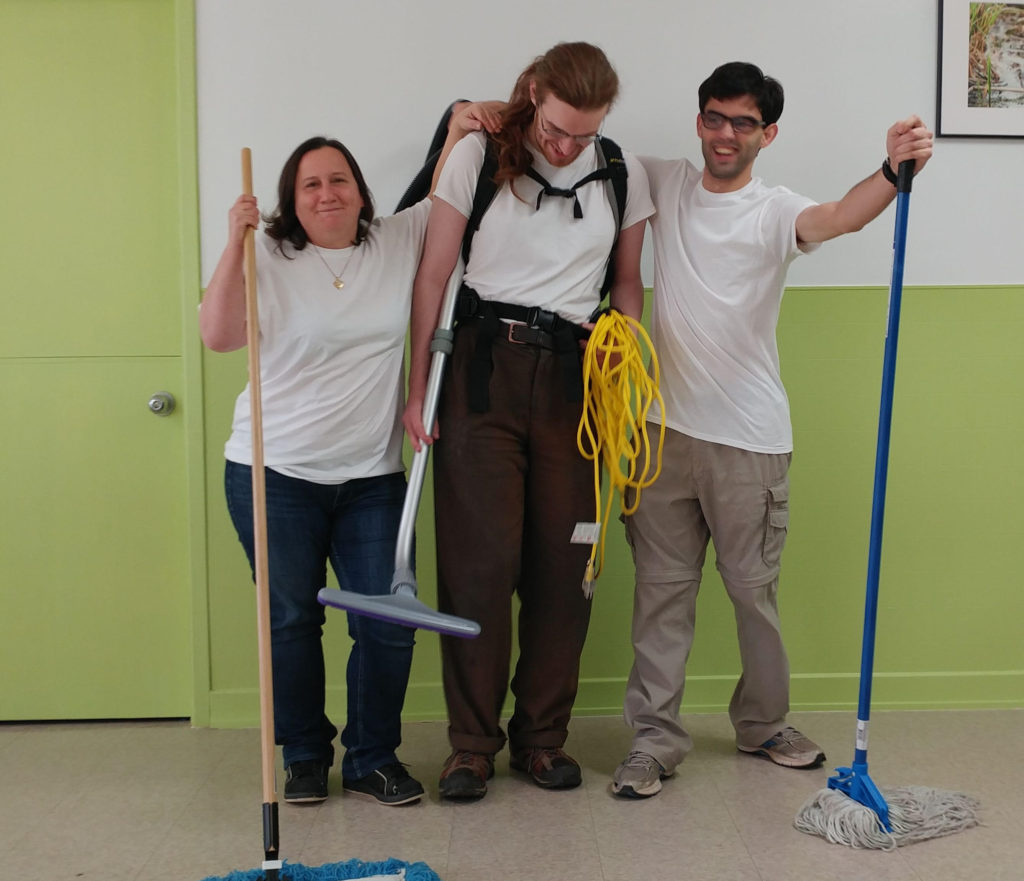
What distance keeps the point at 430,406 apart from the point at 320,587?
49cm

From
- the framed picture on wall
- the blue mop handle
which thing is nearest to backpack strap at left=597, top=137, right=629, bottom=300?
the blue mop handle

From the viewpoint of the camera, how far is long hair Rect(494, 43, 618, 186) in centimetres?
218

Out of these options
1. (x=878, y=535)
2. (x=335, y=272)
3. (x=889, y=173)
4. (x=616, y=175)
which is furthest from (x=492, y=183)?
(x=878, y=535)

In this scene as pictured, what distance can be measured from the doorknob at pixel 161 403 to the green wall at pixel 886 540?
65cm

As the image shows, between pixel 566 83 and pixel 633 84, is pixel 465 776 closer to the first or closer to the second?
pixel 566 83

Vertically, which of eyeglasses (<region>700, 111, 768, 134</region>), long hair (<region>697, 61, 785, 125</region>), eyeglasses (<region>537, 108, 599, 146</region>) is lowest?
eyeglasses (<region>537, 108, 599, 146</region>)

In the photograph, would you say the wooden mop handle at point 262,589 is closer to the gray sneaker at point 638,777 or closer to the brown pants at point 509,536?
the brown pants at point 509,536

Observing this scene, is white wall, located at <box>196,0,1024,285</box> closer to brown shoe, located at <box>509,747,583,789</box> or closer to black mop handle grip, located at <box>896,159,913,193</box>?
black mop handle grip, located at <box>896,159,913,193</box>

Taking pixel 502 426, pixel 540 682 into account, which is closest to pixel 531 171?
pixel 502 426

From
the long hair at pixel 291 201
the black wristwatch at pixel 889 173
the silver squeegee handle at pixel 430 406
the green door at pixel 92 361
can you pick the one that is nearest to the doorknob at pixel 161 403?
the green door at pixel 92 361

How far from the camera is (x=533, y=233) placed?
239cm

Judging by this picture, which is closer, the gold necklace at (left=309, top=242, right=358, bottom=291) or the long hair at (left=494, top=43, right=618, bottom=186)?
the long hair at (left=494, top=43, right=618, bottom=186)

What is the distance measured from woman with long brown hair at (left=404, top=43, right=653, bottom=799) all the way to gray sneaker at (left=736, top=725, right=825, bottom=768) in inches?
20.4

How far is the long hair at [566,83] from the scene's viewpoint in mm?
2179
